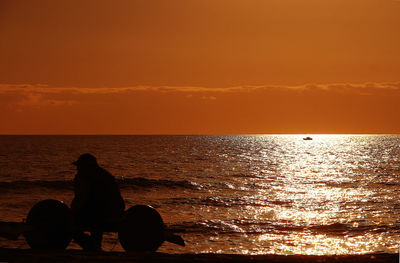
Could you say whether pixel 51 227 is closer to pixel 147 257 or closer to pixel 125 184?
pixel 147 257

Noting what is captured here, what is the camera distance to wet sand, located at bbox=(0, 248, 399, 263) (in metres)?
→ 8.42

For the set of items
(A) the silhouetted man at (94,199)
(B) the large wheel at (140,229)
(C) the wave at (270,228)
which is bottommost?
(C) the wave at (270,228)

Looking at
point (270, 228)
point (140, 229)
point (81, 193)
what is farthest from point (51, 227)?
point (270, 228)

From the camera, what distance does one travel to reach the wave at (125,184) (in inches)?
1615

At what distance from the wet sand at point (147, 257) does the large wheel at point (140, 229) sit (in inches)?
28.1

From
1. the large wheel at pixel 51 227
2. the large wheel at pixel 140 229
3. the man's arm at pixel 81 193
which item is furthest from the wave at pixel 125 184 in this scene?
the large wheel at pixel 140 229

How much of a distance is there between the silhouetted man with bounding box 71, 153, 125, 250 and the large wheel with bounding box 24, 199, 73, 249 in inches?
8.3

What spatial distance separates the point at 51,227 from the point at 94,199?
1024 mm

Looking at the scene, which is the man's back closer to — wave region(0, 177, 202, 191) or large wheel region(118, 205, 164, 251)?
large wheel region(118, 205, 164, 251)

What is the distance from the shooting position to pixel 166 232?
10172 millimetres

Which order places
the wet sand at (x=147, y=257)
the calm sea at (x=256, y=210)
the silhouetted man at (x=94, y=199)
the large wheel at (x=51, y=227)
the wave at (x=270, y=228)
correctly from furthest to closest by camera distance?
the wave at (x=270, y=228)
the calm sea at (x=256, y=210)
the large wheel at (x=51, y=227)
the silhouetted man at (x=94, y=199)
the wet sand at (x=147, y=257)

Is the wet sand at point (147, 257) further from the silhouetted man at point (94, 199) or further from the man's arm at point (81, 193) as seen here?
the man's arm at point (81, 193)

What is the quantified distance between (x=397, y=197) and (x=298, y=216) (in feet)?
39.5

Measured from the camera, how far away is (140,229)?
9.92m
